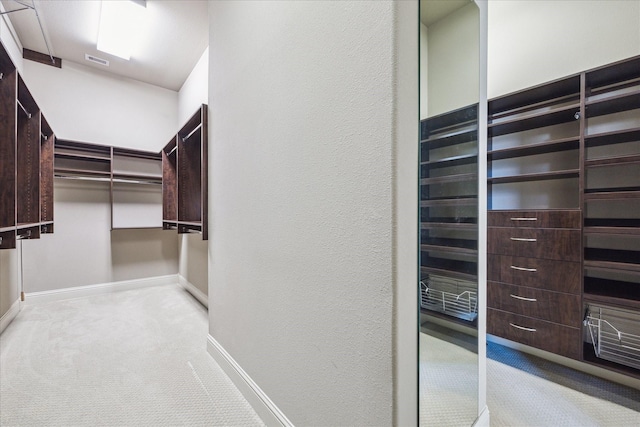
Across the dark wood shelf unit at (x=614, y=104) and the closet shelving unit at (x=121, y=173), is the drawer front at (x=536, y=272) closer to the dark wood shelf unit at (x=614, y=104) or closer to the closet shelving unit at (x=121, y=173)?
the dark wood shelf unit at (x=614, y=104)

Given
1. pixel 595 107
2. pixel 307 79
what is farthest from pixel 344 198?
pixel 595 107

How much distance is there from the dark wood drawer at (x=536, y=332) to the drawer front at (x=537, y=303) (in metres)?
0.04

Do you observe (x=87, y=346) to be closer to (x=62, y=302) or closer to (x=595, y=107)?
(x=62, y=302)

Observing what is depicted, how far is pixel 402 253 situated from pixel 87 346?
2750 mm

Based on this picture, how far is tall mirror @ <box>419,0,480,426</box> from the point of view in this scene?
92cm

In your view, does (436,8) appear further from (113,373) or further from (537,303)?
(113,373)

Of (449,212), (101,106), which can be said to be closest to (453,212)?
(449,212)

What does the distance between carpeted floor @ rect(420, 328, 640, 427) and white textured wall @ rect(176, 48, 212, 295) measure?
8.86ft

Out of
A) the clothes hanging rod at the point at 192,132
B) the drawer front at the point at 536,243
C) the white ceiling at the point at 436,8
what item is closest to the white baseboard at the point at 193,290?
the clothes hanging rod at the point at 192,132

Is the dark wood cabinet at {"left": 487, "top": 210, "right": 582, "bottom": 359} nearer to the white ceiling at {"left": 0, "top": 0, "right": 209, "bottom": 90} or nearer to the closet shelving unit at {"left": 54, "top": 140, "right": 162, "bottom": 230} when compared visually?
the white ceiling at {"left": 0, "top": 0, "right": 209, "bottom": 90}

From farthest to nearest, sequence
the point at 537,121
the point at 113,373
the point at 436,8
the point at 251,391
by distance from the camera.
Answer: the point at 537,121 < the point at 113,373 < the point at 251,391 < the point at 436,8

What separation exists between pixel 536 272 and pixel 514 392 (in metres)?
0.76

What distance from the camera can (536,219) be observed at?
1809mm

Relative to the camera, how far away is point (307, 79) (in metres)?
1.10
